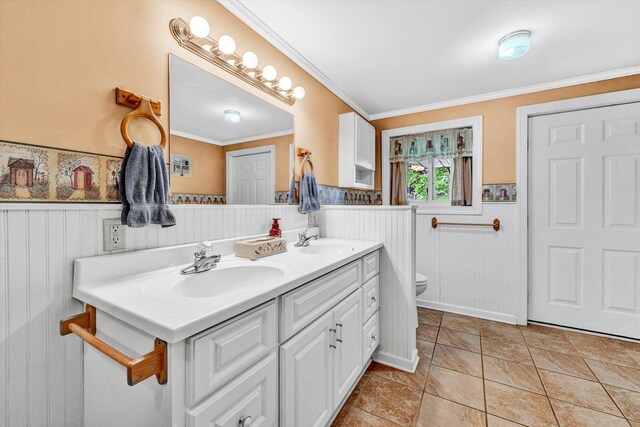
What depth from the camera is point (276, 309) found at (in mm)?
924

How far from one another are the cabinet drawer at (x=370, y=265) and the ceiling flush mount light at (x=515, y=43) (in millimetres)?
1544

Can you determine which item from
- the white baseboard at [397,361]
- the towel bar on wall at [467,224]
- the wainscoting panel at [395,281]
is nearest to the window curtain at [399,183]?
the towel bar on wall at [467,224]

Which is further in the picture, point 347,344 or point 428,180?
point 428,180

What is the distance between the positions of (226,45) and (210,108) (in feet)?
1.04

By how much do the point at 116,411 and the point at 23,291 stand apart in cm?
45

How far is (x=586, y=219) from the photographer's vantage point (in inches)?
91.4

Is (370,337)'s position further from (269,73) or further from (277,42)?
(277,42)

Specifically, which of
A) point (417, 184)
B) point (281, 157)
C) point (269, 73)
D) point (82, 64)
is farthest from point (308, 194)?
point (417, 184)

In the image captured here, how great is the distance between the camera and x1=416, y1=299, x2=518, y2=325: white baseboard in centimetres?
255

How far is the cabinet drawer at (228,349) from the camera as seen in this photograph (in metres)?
0.65

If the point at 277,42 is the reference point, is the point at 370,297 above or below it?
below

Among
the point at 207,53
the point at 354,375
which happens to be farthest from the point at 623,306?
the point at 207,53

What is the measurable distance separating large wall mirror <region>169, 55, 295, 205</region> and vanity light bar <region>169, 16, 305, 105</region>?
9 cm

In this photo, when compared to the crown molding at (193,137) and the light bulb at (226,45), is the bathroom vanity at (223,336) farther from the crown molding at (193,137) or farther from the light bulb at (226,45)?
the light bulb at (226,45)
